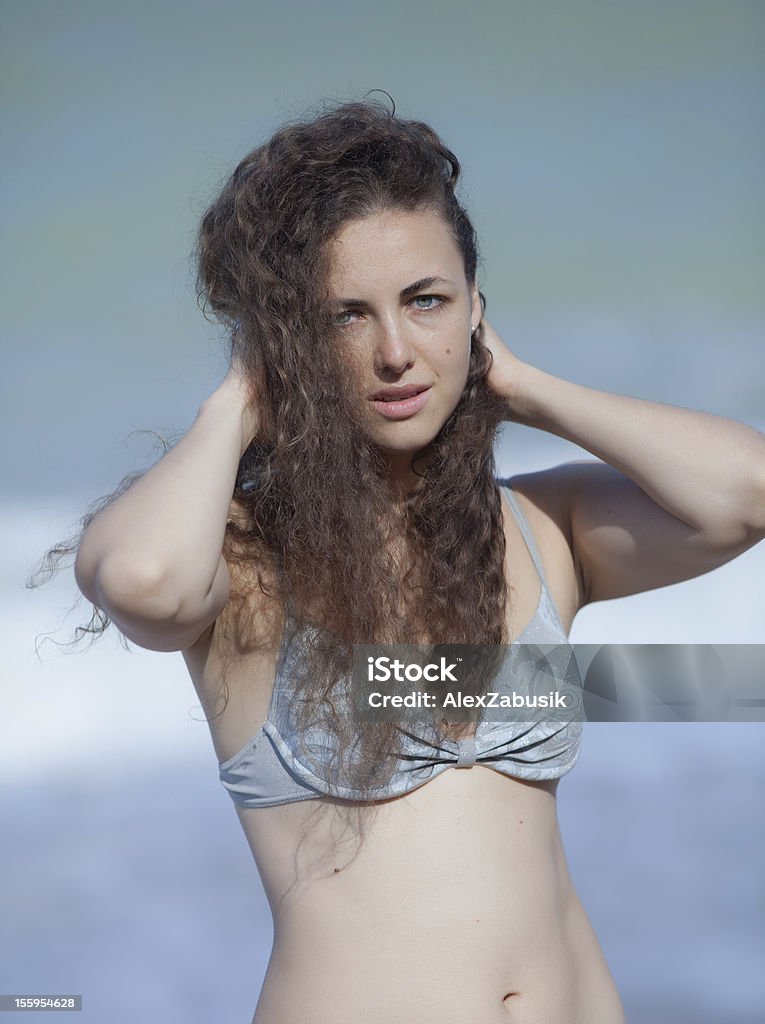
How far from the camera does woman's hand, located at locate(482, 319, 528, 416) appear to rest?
61.3 inches

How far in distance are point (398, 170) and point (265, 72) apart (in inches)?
91.7

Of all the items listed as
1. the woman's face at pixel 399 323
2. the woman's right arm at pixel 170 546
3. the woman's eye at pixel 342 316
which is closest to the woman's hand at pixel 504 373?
the woman's face at pixel 399 323

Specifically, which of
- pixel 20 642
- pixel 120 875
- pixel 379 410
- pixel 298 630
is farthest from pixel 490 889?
pixel 20 642

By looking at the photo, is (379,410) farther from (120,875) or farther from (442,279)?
(120,875)

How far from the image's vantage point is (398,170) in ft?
4.80

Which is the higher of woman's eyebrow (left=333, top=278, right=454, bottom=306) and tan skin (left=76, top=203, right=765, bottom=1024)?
woman's eyebrow (left=333, top=278, right=454, bottom=306)

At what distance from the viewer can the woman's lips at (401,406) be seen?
1.42 meters

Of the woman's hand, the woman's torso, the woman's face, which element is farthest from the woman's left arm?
the woman's torso

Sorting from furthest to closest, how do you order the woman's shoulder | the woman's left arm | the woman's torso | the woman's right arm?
the woman's shoulder
the woman's left arm
the woman's torso
the woman's right arm

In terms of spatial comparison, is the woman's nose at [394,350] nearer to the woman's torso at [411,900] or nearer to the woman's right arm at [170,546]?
the woman's right arm at [170,546]

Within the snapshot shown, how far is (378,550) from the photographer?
4.90ft

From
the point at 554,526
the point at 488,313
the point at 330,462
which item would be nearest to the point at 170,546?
the point at 330,462

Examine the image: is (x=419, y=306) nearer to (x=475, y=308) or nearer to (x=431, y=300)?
(x=431, y=300)

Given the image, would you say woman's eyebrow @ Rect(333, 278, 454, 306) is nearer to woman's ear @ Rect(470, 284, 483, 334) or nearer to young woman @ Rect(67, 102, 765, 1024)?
young woman @ Rect(67, 102, 765, 1024)
